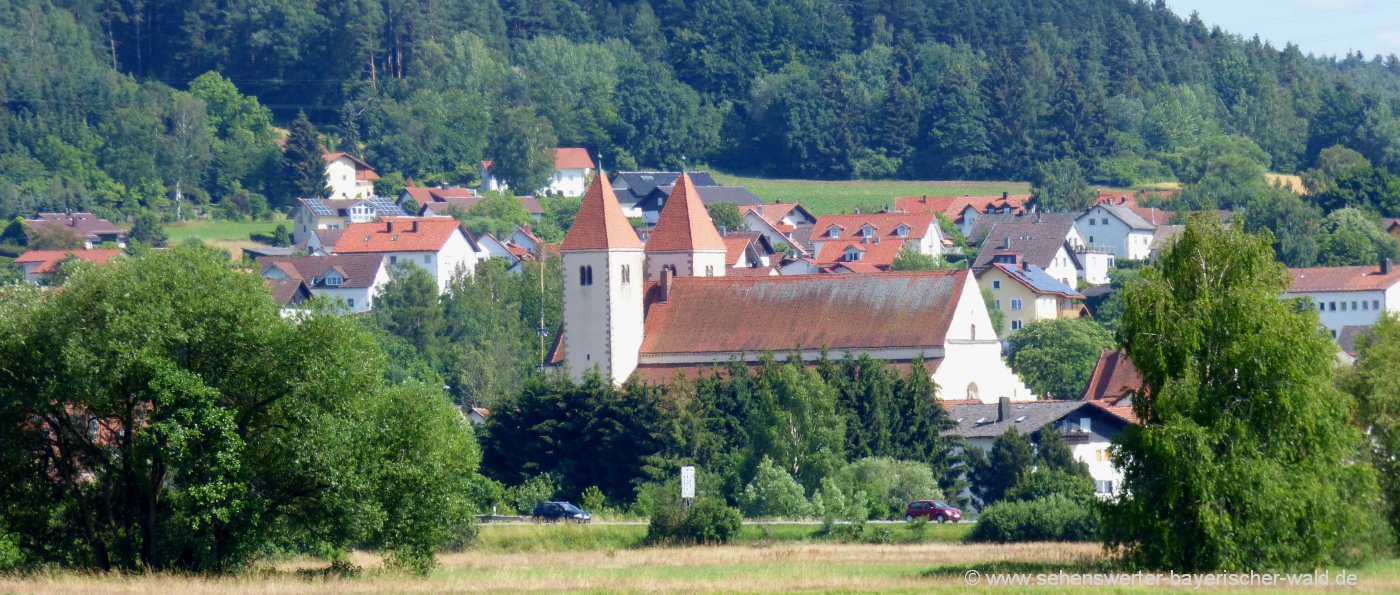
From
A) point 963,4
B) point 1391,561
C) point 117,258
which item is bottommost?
point 1391,561

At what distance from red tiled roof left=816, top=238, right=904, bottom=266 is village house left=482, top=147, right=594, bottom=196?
3804 cm

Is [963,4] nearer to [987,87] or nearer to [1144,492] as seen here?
[987,87]

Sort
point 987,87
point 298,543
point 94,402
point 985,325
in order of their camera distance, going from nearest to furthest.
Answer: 1. point 94,402
2. point 298,543
3. point 985,325
4. point 987,87

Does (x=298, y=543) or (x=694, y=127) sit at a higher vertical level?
(x=694, y=127)

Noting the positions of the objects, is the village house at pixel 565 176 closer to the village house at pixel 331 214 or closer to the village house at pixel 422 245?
the village house at pixel 331 214

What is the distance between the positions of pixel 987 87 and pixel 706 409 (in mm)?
99885

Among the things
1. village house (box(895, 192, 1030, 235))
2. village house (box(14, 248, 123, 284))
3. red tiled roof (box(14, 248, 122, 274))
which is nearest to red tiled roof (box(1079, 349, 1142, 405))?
village house (box(895, 192, 1030, 235))

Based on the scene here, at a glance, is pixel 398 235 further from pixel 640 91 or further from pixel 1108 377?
pixel 1108 377

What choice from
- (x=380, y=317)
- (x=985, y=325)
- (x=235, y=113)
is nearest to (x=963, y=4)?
(x=235, y=113)

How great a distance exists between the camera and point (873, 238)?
119 m

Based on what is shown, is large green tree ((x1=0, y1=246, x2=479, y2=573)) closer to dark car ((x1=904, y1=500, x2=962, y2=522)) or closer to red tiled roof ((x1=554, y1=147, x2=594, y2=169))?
dark car ((x1=904, y1=500, x2=962, y2=522))

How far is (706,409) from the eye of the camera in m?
66.8

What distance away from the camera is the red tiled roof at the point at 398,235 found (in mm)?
119000

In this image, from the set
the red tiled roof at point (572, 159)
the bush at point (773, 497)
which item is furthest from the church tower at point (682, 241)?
the red tiled roof at point (572, 159)
